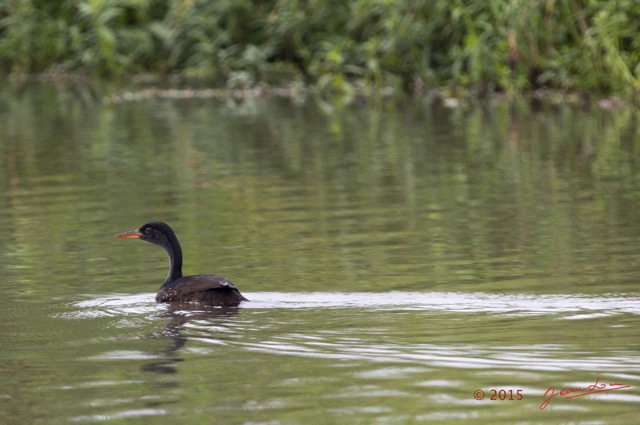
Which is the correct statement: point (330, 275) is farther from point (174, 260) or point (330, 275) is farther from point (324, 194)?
point (324, 194)

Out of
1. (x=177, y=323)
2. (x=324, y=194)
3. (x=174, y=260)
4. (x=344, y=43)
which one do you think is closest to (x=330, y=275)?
(x=174, y=260)

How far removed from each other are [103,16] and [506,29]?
37.3 ft

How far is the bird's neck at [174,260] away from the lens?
12.4 m

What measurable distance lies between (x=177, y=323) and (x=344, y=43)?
76.1 ft

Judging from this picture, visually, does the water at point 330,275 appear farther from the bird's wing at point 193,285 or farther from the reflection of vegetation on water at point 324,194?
the bird's wing at point 193,285

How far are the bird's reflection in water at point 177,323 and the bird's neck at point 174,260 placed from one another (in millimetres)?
758

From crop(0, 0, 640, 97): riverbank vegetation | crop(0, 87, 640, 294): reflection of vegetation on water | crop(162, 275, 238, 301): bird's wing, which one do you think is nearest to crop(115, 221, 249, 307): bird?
crop(162, 275, 238, 301): bird's wing

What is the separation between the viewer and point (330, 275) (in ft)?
42.7

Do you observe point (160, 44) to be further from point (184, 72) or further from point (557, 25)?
point (557, 25)

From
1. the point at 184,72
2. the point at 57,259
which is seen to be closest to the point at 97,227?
the point at 57,259

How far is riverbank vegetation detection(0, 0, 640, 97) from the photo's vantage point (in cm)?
2962

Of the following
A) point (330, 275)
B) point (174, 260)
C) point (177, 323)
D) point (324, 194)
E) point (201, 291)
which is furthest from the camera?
point (324, 194)

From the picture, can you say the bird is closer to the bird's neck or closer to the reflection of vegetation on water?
the bird's neck

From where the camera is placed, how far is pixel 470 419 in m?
8.09
